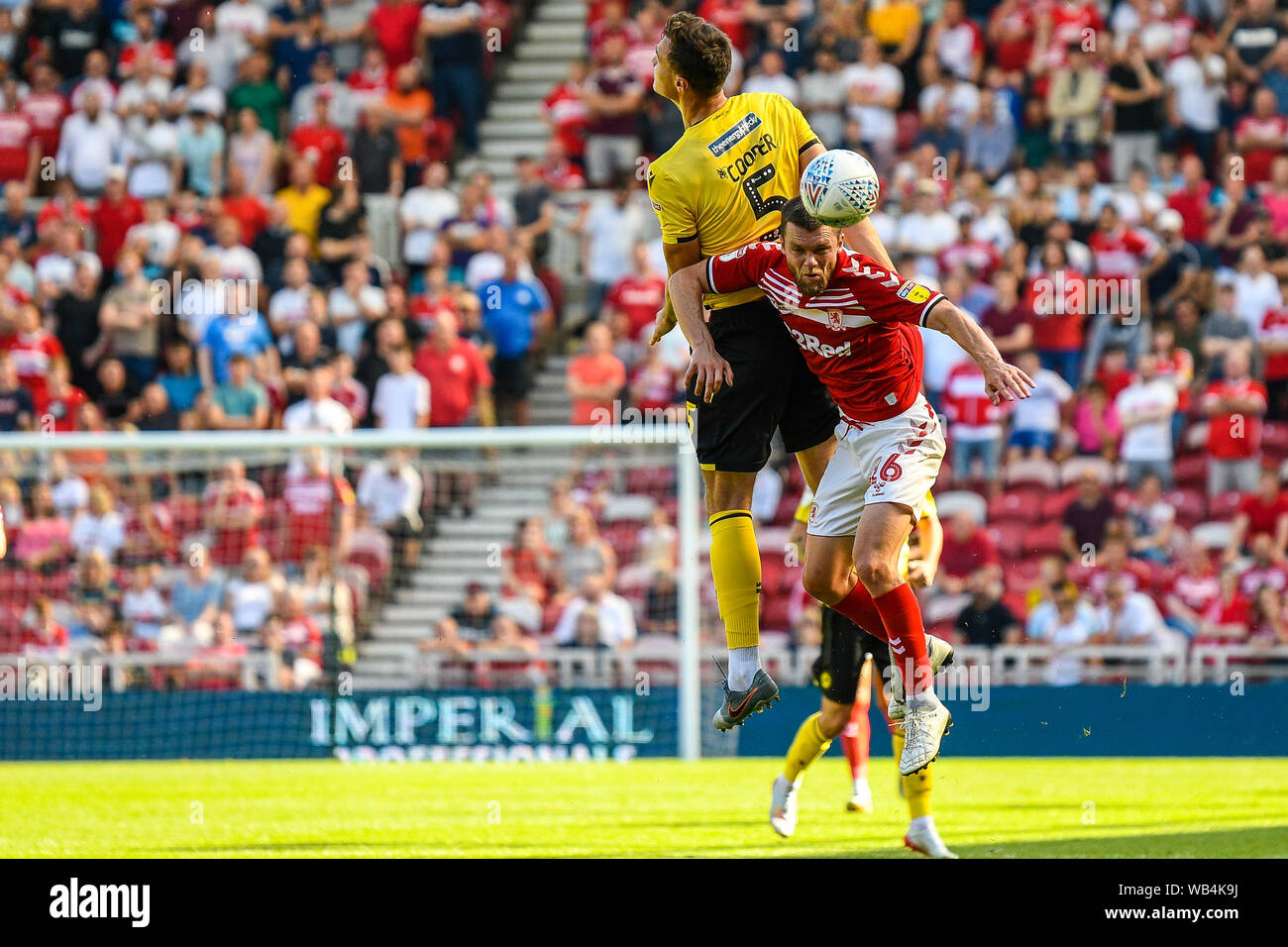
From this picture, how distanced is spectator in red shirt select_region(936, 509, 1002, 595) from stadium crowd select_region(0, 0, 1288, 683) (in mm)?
41

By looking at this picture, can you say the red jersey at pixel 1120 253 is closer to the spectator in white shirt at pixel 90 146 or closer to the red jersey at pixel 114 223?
the red jersey at pixel 114 223

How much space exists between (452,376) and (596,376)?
4.69ft

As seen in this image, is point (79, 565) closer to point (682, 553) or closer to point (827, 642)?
point (682, 553)

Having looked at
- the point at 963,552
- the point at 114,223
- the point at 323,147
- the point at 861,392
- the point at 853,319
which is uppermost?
the point at 323,147

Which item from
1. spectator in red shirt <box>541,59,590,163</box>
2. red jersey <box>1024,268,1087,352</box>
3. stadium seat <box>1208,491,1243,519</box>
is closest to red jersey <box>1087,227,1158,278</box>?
red jersey <box>1024,268,1087,352</box>

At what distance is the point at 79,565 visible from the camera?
17.6 m

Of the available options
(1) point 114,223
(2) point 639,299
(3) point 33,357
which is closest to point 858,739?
(2) point 639,299

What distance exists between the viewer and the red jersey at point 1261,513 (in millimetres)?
17172

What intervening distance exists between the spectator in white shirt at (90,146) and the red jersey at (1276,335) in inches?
496

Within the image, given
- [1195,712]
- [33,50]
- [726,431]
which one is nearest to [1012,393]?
[726,431]

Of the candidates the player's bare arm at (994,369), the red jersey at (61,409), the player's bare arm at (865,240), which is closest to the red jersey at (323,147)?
the red jersey at (61,409)

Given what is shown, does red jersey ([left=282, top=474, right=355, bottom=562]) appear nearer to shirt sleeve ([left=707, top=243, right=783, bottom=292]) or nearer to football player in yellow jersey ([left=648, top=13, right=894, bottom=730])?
football player in yellow jersey ([left=648, top=13, right=894, bottom=730])

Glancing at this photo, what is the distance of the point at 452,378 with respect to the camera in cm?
1900

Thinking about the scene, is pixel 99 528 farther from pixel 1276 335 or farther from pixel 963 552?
pixel 1276 335
